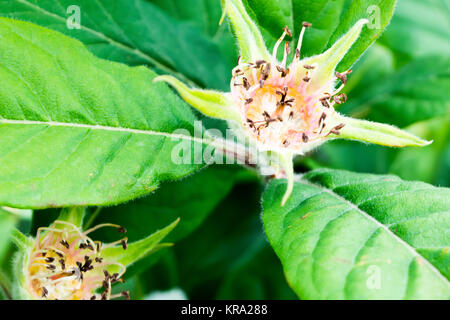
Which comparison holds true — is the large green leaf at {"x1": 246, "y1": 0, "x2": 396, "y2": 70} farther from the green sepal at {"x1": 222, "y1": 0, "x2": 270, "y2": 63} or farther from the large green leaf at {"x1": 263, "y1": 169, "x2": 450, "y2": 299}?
the large green leaf at {"x1": 263, "y1": 169, "x2": 450, "y2": 299}

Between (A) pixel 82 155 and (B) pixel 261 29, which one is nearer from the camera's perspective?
(A) pixel 82 155

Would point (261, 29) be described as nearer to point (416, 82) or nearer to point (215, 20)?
point (215, 20)

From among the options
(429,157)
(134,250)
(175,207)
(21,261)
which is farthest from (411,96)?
(21,261)

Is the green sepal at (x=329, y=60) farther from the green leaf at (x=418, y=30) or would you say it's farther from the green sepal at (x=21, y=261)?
the green leaf at (x=418, y=30)

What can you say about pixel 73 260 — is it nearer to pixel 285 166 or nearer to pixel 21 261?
pixel 21 261

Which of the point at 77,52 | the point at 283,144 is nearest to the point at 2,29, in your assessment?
the point at 77,52

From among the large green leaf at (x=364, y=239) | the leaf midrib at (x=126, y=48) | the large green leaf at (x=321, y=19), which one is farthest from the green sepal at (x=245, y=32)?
the leaf midrib at (x=126, y=48)
